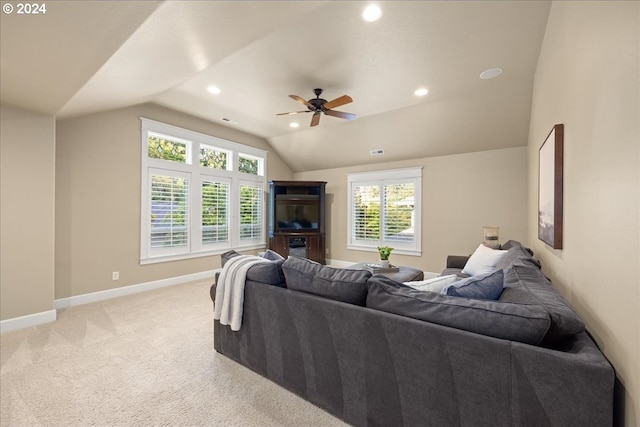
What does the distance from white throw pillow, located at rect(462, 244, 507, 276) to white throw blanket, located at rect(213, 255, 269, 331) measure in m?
2.38

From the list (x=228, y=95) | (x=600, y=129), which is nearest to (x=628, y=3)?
(x=600, y=129)

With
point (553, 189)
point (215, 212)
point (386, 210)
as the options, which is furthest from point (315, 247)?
point (553, 189)

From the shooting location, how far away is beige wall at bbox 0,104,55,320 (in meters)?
2.97

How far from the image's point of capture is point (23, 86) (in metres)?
2.53

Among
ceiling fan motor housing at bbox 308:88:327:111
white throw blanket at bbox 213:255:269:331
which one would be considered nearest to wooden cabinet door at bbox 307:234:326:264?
ceiling fan motor housing at bbox 308:88:327:111

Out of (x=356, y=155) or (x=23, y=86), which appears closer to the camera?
(x=23, y=86)

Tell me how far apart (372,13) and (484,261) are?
2.75m

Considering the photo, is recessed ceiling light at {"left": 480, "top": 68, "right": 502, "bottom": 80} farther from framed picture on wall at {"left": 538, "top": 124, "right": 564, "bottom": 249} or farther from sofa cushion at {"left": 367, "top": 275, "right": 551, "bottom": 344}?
sofa cushion at {"left": 367, "top": 275, "right": 551, "bottom": 344}

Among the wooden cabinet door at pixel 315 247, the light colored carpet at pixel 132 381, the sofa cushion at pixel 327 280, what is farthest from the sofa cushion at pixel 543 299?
the wooden cabinet door at pixel 315 247

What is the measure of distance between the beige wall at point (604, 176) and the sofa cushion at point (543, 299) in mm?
138

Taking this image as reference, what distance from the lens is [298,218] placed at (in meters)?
6.45

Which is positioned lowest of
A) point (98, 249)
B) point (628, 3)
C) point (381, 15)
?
point (98, 249)

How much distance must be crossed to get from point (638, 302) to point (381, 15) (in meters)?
2.56

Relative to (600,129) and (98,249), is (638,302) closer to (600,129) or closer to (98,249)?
(600,129)
